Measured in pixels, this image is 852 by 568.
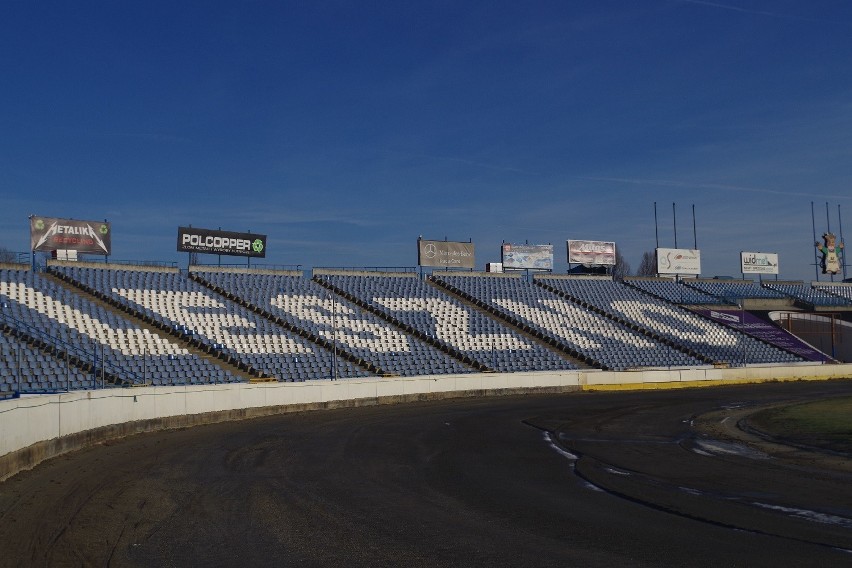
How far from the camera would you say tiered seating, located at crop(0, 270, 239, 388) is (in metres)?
32.6

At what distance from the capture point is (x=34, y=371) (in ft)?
91.5

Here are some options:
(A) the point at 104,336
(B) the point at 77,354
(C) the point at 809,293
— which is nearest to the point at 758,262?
(C) the point at 809,293

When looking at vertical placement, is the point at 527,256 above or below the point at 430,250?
below

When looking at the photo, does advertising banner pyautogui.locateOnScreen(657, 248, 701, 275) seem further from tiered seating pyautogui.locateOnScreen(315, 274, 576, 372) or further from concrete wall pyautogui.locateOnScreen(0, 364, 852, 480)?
tiered seating pyautogui.locateOnScreen(315, 274, 576, 372)

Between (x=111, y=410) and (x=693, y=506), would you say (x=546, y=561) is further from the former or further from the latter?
(x=111, y=410)

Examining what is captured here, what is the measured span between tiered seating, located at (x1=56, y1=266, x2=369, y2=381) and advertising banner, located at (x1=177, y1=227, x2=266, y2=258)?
4.88m

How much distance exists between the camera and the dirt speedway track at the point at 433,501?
9.62m

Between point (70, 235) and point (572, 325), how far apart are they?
32.0 metres

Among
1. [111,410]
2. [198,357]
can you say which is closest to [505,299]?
[198,357]

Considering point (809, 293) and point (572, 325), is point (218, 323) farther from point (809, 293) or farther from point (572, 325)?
point (809, 293)

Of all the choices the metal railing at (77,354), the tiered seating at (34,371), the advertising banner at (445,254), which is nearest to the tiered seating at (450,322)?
the advertising banner at (445,254)

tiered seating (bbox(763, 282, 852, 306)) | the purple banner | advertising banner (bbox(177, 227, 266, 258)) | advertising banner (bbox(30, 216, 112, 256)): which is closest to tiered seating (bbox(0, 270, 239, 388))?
advertising banner (bbox(30, 216, 112, 256))

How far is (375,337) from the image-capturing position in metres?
44.4

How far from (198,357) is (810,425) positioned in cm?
2493
